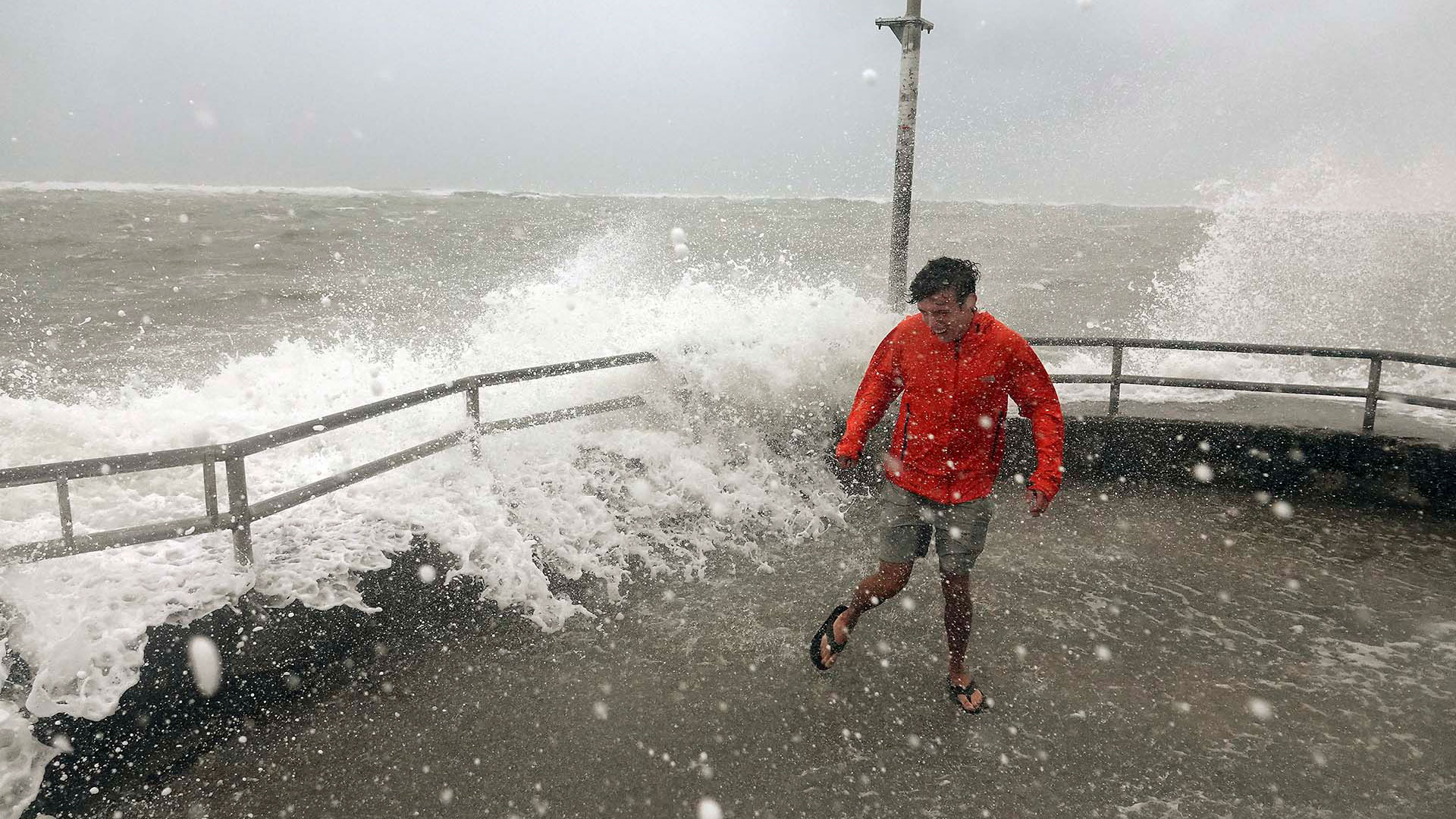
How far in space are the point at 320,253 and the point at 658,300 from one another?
47.3 metres

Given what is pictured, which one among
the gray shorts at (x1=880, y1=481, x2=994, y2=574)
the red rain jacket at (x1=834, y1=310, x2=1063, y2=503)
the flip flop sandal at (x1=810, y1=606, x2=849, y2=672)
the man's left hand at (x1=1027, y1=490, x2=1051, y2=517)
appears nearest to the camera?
the man's left hand at (x1=1027, y1=490, x2=1051, y2=517)

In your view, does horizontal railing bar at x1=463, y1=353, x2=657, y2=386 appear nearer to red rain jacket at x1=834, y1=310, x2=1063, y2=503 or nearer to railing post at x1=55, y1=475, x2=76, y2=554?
railing post at x1=55, y1=475, x2=76, y2=554

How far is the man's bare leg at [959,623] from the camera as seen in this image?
3512 millimetres

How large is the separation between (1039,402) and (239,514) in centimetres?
386

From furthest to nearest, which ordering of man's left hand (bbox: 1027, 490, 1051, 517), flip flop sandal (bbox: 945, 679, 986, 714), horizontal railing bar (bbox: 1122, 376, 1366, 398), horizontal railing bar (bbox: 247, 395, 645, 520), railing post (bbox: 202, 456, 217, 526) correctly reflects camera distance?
1. horizontal railing bar (bbox: 1122, 376, 1366, 398)
2. horizontal railing bar (bbox: 247, 395, 645, 520)
3. railing post (bbox: 202, 456, 217, 526)
4. flip flop sandal (bbox: 945, 679, 986, 714)
5. man's left hand (bbox: 1027, 490, 1051, 517)

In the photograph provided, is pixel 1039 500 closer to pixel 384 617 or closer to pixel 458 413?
pixel 384 617

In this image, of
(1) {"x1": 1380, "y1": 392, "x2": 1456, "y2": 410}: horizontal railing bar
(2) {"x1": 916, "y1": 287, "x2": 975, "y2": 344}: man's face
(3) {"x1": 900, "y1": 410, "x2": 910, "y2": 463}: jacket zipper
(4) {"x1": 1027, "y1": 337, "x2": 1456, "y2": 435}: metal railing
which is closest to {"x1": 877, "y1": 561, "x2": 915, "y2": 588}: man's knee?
(3) {"x1": 900, "y1": 410, "x2": 910, "y2": 463}: jacket zipper

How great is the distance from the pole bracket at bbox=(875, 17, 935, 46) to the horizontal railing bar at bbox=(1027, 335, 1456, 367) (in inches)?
116

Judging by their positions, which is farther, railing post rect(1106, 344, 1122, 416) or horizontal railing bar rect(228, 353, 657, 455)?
railing post rect(1106, 344, 1122, 416)

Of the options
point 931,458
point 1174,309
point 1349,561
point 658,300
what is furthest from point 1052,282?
point 931,458

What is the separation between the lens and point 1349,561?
16.9ft

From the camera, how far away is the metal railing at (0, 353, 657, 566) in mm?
3514

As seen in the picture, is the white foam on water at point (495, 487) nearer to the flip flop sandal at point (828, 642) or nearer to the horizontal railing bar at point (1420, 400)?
the flip flop sandal at point (828, 642)

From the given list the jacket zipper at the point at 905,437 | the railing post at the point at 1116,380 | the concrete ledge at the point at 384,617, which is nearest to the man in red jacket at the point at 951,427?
the jacket zipper at the point at 905,437
